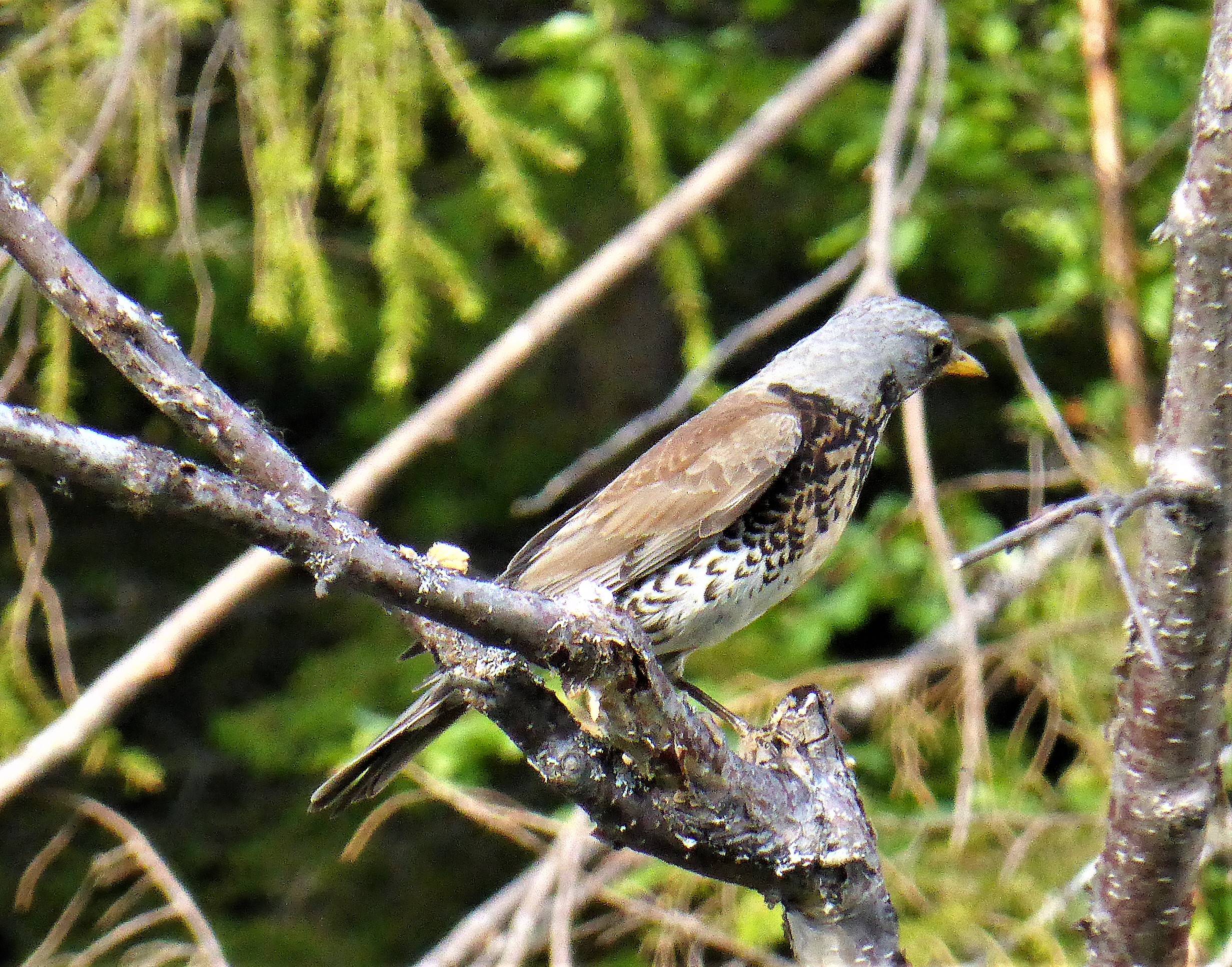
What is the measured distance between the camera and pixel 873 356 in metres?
3.01

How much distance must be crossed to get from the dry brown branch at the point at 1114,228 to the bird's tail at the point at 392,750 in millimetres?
2722

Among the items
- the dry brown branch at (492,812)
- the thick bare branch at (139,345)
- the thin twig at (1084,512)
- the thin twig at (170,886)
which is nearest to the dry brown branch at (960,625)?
the thin twig at (1084,512)

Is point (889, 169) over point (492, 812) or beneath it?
over

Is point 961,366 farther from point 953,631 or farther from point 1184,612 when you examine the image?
point 1184,612

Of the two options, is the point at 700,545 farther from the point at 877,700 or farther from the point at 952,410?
the point at 952,410

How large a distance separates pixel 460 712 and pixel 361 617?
115 inches

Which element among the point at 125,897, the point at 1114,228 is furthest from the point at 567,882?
the point at 1114,228

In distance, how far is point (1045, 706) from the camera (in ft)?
17.6

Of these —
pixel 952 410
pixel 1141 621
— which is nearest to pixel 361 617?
pixel 952 410

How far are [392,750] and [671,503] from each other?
727 mm

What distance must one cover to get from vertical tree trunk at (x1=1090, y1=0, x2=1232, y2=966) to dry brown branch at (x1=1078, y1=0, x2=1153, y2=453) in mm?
2477

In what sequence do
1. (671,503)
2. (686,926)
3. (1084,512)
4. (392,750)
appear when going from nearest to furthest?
(1084,512)
(392,750)
(671,503)
(686,926)

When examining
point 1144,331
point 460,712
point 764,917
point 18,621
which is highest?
point 18,621

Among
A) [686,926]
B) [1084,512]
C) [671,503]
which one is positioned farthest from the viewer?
[686,926]
